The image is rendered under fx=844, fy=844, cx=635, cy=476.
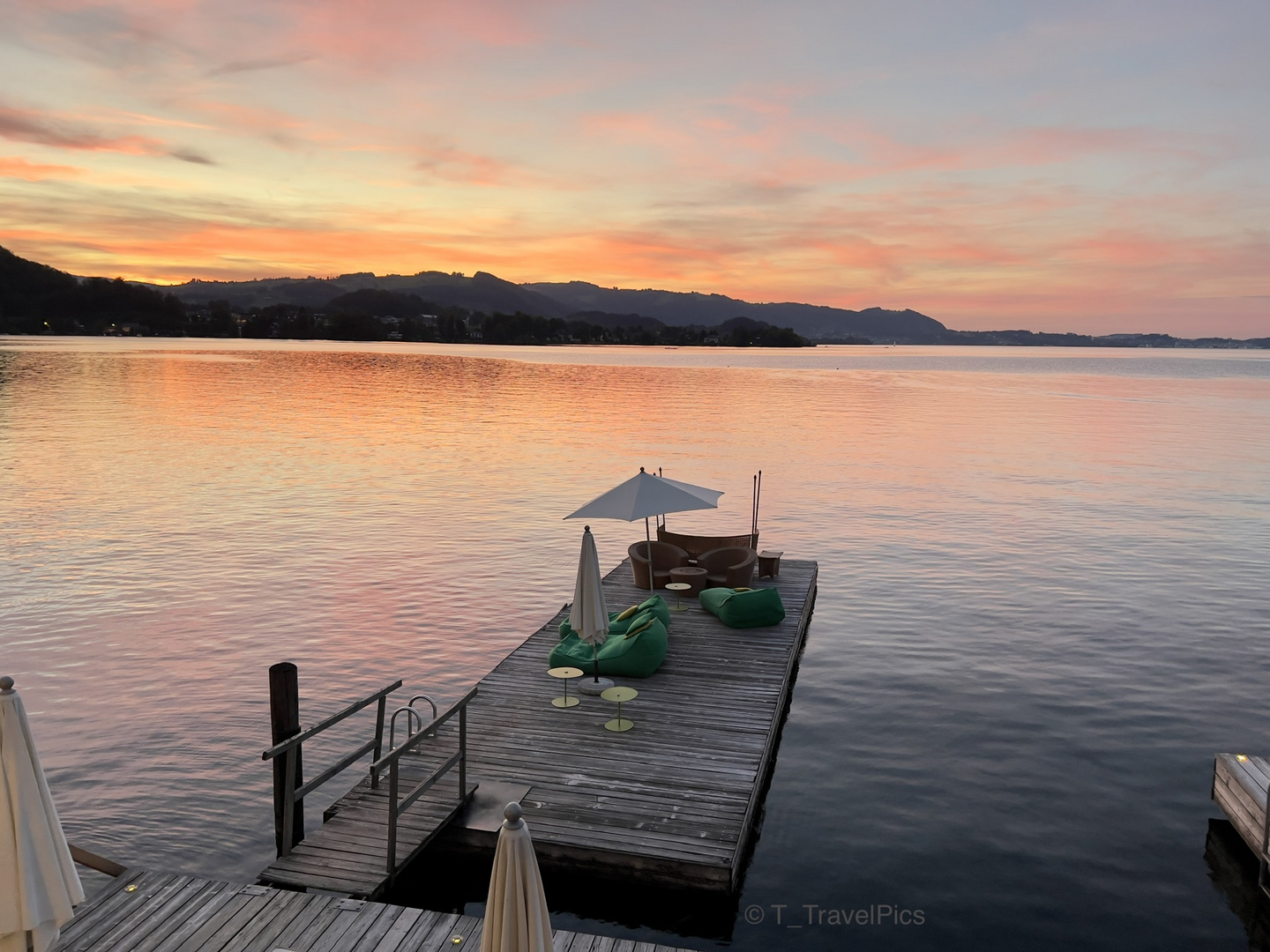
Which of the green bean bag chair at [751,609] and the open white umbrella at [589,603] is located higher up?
the open white umbrella at [589,603]

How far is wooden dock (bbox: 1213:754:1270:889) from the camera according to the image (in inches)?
397

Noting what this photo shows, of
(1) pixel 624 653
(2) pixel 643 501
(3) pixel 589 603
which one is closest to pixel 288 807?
(3) pixel 589 603

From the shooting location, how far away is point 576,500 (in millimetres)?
35875

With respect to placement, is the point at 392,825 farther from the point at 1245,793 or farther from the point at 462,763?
the point at 1245,793

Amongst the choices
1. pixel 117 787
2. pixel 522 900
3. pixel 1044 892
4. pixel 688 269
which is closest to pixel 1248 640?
pixel 1044 892

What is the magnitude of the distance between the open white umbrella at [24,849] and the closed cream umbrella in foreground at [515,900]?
10.6ft

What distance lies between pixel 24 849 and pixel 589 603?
8280 millimetres

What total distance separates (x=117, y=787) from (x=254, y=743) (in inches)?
80.5

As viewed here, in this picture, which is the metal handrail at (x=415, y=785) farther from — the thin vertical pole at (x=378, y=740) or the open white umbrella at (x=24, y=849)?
the open white umbrella at (x=24, y=849)

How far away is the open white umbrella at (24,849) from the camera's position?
5898mm

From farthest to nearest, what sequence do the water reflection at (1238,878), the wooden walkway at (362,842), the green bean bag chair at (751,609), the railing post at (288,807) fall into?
the green bean bag chair at (751,609) < the water reflection at (1238,878) < the railing post at (288,807) < the wooden walkway at (362,842)

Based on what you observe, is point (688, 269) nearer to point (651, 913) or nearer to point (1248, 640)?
point (1248, 640)

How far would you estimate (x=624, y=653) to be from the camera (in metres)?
14.3

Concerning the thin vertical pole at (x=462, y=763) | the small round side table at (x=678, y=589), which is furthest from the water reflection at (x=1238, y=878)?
the small round side table at (x=678, y=589)
